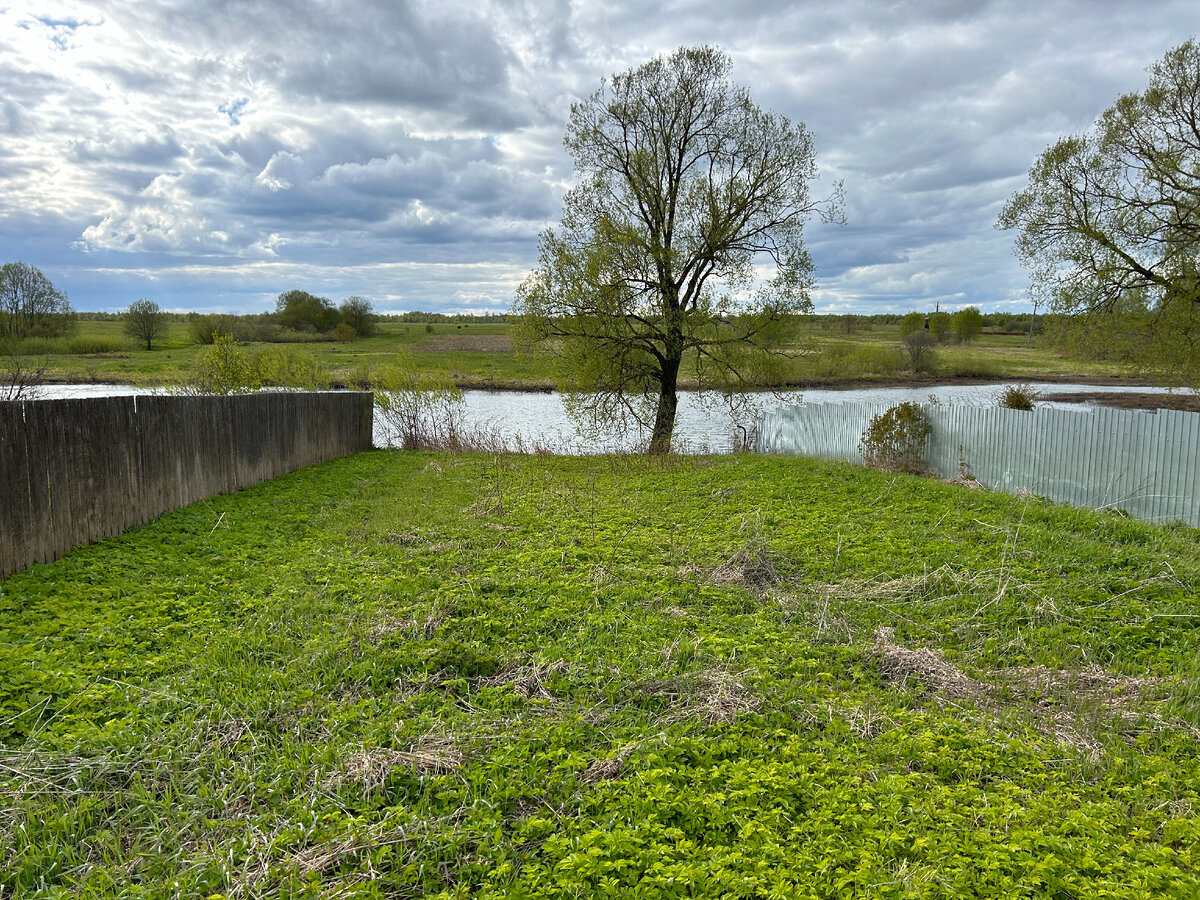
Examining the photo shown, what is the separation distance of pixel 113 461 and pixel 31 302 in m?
30.6

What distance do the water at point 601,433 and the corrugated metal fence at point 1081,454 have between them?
1.96 metres

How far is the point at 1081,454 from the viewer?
415 inches

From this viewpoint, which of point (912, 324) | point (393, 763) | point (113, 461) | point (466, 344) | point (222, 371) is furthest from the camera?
point (466, 344)

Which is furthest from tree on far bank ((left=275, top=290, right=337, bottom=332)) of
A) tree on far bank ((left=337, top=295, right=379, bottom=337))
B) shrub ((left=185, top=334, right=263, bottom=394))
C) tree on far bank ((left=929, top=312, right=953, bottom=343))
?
tree on far bank ((left=929, top=312, right=953, bottom=343))

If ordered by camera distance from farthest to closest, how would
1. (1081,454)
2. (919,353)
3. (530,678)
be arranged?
(919,353) < (1081,454) < (530,678)

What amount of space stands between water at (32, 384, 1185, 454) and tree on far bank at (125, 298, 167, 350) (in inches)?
381

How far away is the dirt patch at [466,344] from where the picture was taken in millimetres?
57378

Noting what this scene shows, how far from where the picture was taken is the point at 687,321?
56.7ft

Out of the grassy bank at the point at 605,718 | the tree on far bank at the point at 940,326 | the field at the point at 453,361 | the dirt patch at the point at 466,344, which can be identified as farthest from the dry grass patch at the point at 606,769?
the tree on far bank at the point at 940,326

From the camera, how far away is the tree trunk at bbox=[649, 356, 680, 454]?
18.9m

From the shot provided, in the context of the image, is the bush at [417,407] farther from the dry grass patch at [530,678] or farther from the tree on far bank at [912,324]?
the tree on far bank at [912,324]

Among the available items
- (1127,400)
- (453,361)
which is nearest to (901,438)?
(1127,400)

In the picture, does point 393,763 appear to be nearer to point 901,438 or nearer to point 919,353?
point 901,438

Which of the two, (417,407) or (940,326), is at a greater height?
(940,326)
